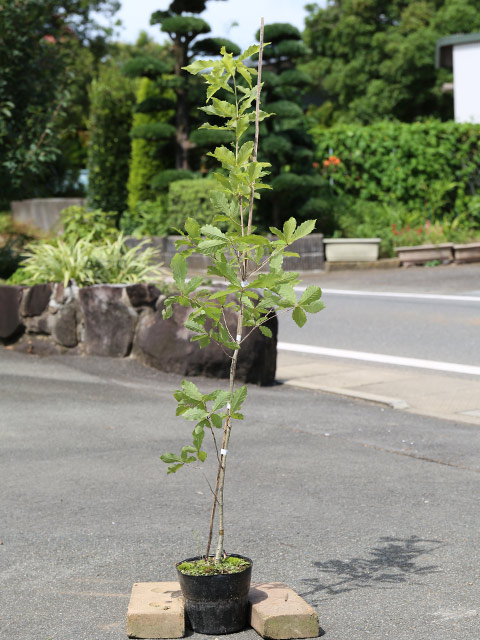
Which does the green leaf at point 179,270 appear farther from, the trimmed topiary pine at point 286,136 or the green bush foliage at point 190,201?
the trimmed topiary pine at point 286,136

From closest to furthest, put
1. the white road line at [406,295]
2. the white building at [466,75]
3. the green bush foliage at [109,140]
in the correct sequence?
the white road line at [406,295] → the green bush foliage at [109,140] → the white building at [466,75]

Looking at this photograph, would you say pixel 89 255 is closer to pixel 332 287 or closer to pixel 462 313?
pixel 462 313

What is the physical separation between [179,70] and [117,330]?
1342cm

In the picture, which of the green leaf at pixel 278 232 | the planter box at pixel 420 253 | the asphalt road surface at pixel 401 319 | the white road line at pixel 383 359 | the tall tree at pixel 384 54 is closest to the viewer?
the green leaf at pixel 278 232

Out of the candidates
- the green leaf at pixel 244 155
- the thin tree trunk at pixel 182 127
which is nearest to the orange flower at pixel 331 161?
the thin tree trunk at pixel 182 127

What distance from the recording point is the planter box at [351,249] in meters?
19.9

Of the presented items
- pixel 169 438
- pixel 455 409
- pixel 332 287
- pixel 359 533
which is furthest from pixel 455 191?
pixel 359 533

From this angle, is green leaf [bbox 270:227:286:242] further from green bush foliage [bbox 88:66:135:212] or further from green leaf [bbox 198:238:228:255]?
green bush foliage [bbox 88:66:135:212]

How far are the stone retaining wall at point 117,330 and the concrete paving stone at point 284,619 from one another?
5053 mm

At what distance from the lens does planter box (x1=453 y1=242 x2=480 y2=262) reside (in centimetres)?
2047

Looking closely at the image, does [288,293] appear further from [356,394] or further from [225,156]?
[356,394]

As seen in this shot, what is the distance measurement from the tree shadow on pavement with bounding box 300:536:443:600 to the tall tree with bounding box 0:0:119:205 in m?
8.63

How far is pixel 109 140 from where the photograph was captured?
77.8 ft

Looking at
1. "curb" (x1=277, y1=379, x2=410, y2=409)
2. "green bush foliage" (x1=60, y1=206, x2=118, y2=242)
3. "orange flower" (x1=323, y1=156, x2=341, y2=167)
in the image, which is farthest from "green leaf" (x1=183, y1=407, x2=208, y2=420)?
"orange flower" (x1=323, y1=156, x2=341, y2=167)
